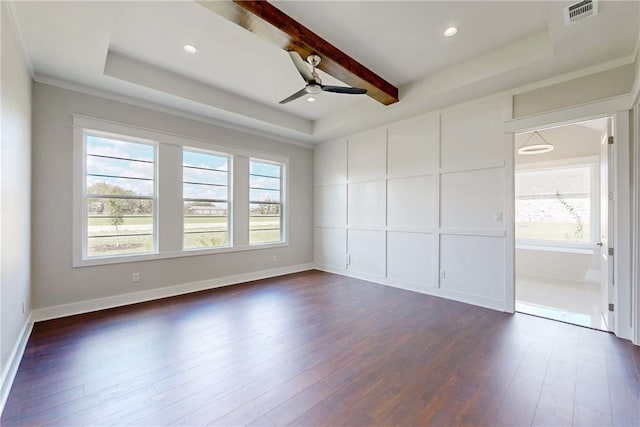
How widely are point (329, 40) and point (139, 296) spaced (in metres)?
4.29

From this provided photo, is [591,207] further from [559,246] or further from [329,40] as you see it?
[329,40]

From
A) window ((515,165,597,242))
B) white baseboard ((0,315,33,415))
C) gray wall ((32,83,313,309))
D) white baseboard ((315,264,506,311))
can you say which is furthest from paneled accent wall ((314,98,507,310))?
white baseboard ((0,315,33,415))

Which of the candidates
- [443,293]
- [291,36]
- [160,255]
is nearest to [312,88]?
[291,36]

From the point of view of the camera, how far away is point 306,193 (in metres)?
6.43

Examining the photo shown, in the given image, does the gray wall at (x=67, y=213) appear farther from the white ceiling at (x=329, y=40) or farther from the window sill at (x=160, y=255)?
the white ceiling at (x=329, y=40)

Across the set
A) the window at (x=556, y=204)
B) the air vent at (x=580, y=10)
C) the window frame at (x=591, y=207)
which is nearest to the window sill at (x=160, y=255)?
the air vent at (x=580, y=10)

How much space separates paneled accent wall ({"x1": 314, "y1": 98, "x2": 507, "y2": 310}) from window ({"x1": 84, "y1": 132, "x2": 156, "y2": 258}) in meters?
3.49

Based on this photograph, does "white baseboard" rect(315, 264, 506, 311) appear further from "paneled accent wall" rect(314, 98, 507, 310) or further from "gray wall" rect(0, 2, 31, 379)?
"gray wall" rect(0, 2, 31, 379)

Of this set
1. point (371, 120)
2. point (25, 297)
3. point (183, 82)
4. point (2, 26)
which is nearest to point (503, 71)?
point (371, 120)

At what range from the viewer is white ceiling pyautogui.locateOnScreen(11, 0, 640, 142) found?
2475 millimetres

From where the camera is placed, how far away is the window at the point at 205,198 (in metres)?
4.62

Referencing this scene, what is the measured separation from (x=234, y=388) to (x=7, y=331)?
6.22 feet

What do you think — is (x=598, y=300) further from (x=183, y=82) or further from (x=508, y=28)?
(x=183, y=82)

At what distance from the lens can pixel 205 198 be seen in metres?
4.82
